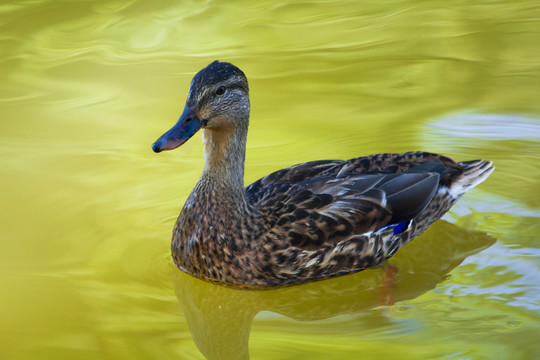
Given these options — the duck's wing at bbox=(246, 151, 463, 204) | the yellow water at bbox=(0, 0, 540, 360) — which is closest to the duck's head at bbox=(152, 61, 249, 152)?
the duck's wing at bbox=(246, 151, 463, 204)

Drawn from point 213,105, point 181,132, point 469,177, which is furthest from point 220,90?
point 469,177

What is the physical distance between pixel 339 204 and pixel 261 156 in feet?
6.05

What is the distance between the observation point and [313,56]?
10.0 m

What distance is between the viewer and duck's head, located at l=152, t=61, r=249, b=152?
5754 millimetres

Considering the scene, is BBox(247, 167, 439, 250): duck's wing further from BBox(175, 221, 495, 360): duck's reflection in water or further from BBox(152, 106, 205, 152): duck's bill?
BBox(152, 106, 205, 152): duck's bill

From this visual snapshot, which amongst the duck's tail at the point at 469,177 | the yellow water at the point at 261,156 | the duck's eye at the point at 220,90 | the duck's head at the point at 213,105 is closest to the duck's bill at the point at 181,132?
the duck's head at the point at 213,105

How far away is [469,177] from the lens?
22.3 ft

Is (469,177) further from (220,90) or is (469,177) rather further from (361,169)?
(220,90)

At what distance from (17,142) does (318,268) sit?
392 centimetres

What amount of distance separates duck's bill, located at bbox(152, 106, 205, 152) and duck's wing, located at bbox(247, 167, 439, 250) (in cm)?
89

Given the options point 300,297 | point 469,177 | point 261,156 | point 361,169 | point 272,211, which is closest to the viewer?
point 300,297

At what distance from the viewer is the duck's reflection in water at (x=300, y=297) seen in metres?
5.50

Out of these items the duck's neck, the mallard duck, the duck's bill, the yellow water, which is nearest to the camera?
the yellow water

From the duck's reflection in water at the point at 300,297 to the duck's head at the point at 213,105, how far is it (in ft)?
3.77
